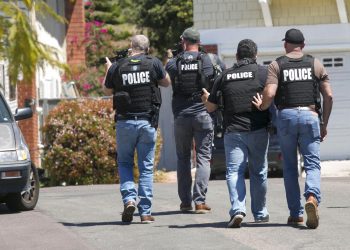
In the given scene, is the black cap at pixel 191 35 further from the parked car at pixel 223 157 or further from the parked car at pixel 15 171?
the parked car at pixel 223 157

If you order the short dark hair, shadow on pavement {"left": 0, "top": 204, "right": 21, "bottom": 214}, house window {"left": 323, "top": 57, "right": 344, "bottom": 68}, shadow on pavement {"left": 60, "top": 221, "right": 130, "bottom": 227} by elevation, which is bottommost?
shadow on pavement {"left": 0, "top": 204, "right": 21, "bottom": 214}

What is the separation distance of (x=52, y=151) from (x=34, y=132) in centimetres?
512

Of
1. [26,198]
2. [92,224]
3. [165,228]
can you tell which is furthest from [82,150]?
[165,228]

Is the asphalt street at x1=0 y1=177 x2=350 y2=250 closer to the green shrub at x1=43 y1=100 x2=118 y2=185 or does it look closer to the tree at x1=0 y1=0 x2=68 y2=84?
the tree at x1=0 y1=0 x2=68 y2=84

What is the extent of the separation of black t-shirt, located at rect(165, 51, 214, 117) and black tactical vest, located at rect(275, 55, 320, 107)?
1.63 m

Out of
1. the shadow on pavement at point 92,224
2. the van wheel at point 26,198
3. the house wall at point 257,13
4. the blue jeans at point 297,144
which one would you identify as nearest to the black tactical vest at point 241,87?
the blue jeans at point 297,144

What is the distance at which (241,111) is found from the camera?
10.9 metres

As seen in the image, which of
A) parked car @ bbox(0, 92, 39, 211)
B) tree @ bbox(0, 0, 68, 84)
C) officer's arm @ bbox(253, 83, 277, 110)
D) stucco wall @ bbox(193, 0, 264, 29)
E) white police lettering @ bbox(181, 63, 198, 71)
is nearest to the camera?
tree @ bbox(0, 0, 68, 84)

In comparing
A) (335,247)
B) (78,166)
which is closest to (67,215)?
(335,247)

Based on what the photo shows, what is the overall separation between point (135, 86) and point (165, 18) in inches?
1139

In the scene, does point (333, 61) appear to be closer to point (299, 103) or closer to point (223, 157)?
point (223, 157)

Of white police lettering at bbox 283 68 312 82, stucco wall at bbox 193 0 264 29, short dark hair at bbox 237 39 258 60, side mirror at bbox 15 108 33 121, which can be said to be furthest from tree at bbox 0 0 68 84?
stucco wall at bbox 193 0 264 29

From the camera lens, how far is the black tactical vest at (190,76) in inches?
474

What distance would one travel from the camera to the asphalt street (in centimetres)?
984
